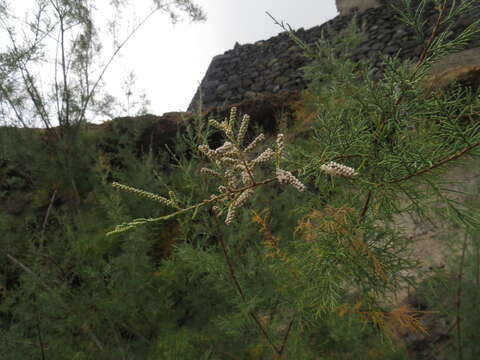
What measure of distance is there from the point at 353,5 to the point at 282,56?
220cm

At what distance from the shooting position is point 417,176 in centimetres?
59

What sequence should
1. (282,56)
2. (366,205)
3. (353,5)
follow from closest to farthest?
(366,205) < (353,5) < (282,56)

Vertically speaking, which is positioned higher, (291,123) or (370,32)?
(370,32)

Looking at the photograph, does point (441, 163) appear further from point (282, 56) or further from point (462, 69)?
point (282, 56)

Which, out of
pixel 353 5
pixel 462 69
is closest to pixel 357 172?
pixel 462 69

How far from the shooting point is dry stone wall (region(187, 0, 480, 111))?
→ 18.5 ft

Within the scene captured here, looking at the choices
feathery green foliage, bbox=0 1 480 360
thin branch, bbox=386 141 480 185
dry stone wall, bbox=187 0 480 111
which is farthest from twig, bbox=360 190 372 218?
dry stone wall, bbox=187 0 480 111

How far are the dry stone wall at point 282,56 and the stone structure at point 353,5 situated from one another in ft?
1.20

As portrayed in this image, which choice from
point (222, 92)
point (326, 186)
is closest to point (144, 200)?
point (326, 186)

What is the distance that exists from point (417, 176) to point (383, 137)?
11 cm

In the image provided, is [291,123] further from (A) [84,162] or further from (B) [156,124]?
(A) [84,162]

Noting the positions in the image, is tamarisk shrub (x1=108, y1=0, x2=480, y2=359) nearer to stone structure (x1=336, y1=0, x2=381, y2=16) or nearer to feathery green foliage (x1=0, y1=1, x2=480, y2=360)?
feathery green foliage (x1=0, y1=1, x2=480, y2=360)

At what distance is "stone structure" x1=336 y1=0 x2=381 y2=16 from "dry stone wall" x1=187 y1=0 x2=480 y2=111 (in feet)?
1.20

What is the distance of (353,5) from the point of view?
23.3 feet
